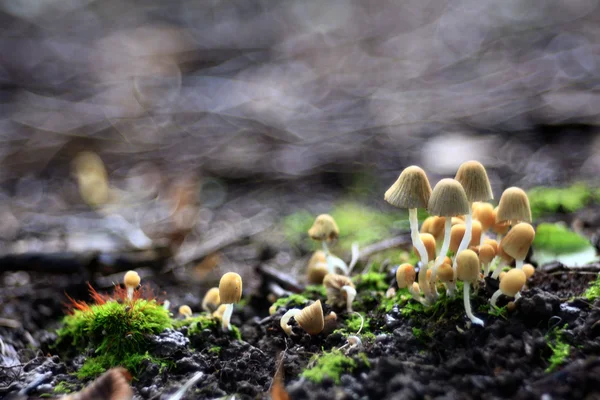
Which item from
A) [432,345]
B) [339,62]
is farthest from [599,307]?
[339,62]

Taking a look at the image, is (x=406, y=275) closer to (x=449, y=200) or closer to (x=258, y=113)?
(x=449, y=200)

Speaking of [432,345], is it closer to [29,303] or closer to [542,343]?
[542,343]

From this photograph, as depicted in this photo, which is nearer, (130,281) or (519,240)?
(519,240)

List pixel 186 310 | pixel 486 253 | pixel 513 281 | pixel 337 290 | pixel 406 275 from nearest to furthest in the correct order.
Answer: pixel 513 281, pixel 486 253, pixel 406 275, pixel 337 290, pixel 186 310

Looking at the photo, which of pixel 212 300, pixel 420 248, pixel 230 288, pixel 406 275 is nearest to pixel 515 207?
pixel 420 248

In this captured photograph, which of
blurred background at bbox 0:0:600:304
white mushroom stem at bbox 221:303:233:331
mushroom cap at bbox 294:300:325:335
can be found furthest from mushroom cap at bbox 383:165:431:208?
blurred background at bbox 0:0:600:304

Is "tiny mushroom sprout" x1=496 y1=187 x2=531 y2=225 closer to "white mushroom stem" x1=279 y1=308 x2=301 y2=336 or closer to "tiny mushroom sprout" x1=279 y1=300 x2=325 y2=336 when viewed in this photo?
"tiny mushroom sprout" x1=279 y1=300 x2=325 y2=336

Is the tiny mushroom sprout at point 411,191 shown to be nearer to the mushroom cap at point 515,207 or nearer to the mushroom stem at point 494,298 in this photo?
the mushroom cap at point 515,207

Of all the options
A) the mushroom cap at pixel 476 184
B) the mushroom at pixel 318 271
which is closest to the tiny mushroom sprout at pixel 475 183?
the mushroom cap at pixel 476 184
